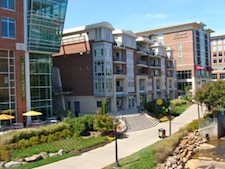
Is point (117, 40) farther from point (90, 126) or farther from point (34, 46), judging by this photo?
point (90, 126)

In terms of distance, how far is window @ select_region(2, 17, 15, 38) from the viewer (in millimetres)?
30453

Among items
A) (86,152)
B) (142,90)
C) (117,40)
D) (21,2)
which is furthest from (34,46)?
(142,90)

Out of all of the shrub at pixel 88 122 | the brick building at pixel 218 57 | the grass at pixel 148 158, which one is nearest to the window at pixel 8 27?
the shrub at pixel 88 122

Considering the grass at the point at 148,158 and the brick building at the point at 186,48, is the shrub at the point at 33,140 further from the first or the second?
the brick building at the point at 186,48

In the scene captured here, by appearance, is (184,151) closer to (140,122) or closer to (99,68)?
(140,122)

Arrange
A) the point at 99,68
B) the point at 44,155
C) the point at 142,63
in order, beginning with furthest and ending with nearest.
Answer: the point at 142,63 < the point at 99,68 < the point at 44,155

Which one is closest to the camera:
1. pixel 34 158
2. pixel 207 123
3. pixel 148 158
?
pixel 148 158

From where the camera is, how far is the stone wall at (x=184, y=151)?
22.1 metres

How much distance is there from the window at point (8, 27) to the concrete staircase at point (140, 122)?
55.4ft

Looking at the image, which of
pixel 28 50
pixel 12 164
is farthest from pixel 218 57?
pixel 12 164

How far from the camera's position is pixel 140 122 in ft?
122

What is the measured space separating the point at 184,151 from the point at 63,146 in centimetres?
1111

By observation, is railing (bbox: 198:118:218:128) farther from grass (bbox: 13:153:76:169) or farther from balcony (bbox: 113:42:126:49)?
balcony (bbox: 113:42:126:49)

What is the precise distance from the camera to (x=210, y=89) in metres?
36.8
